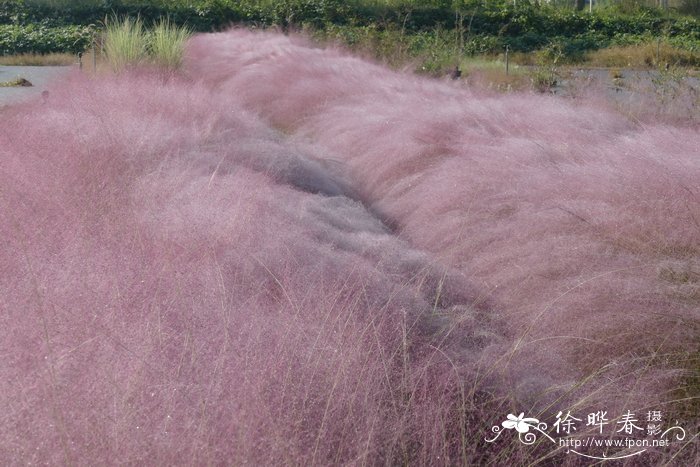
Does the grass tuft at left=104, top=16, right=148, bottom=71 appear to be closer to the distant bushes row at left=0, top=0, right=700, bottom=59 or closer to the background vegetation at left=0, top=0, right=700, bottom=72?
the background vegetation at left=0, top=0, right=700, bottom=72

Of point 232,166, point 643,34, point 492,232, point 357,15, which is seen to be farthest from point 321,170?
point 643,34

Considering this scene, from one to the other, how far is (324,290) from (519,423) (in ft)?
2.88

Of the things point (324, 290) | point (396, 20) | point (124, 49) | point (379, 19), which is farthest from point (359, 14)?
point (324, 290)

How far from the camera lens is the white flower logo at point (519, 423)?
2642 mm

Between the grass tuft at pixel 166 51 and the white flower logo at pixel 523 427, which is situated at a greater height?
the grass tuft at pixel 166 51

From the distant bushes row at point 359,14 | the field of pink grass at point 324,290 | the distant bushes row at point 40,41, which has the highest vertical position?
the field of pink grass at point 324,290

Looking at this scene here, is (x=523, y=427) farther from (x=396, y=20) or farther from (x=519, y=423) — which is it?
(x=396, y=20)

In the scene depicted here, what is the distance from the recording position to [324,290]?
3051 mm

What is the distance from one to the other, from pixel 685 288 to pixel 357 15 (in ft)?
83.9

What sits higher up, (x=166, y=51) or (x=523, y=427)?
(x=166, y=51)

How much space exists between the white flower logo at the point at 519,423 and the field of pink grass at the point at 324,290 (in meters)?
0.05

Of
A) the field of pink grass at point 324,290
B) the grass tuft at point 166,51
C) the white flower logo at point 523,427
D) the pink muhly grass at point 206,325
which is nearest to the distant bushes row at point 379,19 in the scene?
the grass tuft at point 166,51

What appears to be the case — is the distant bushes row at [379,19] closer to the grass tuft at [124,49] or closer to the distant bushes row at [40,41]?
the distant bushes row at [40,41]

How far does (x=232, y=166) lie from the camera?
502cm
